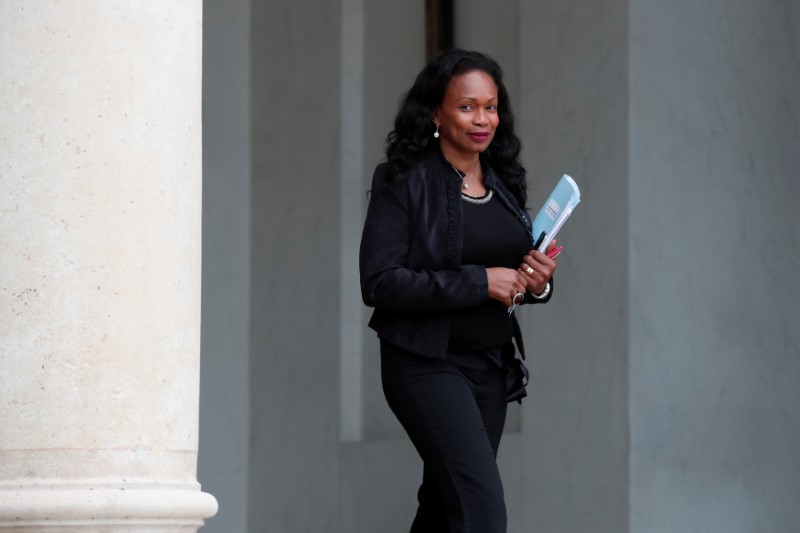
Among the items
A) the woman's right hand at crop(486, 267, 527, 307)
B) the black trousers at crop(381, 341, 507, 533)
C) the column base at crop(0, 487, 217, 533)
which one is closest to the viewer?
the column base at crop(0, 487, 217, 533)

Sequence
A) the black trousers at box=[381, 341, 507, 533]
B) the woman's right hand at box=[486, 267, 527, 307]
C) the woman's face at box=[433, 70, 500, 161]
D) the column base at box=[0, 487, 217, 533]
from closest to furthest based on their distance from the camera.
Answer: the column base at box=[0, 487, 217, 533]
the black trousers at box=[381, 341, 507, 533]
the woman's right hand at box=[486, 267, 527, 307]
the woman's face at box=[433, 70, 500, 161]

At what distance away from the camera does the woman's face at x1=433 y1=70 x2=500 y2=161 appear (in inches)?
181

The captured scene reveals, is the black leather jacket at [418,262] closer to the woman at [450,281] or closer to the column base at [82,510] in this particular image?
the woman at [450,281]

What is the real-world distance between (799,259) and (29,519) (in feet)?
14.4

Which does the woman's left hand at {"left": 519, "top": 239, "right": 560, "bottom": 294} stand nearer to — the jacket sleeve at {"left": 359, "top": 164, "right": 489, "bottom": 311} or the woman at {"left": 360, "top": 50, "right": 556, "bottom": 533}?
the woman at {"left": 360, "top": 50, "right": 556, "bottom": 533}

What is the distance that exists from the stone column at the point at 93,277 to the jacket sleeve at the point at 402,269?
760mm

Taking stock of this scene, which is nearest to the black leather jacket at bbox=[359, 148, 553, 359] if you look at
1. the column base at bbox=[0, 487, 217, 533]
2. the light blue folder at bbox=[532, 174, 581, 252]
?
the light blue folder at bbox=[532, 174, 581, 252]

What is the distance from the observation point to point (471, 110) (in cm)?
461

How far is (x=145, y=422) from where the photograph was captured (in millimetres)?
3738

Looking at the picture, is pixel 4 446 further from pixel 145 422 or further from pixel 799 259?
pixel 799 259

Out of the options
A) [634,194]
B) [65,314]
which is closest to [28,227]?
[65,314]


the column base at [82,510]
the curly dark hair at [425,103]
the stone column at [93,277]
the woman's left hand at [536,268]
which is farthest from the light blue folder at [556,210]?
the column base at [82,510]

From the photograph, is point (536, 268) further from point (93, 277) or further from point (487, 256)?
point (93, 277)

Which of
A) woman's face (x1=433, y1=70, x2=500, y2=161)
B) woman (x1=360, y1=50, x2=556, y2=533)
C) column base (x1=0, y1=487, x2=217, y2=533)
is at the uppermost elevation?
woman's face (x1=433, y1=70, x2=500, y2=161)
